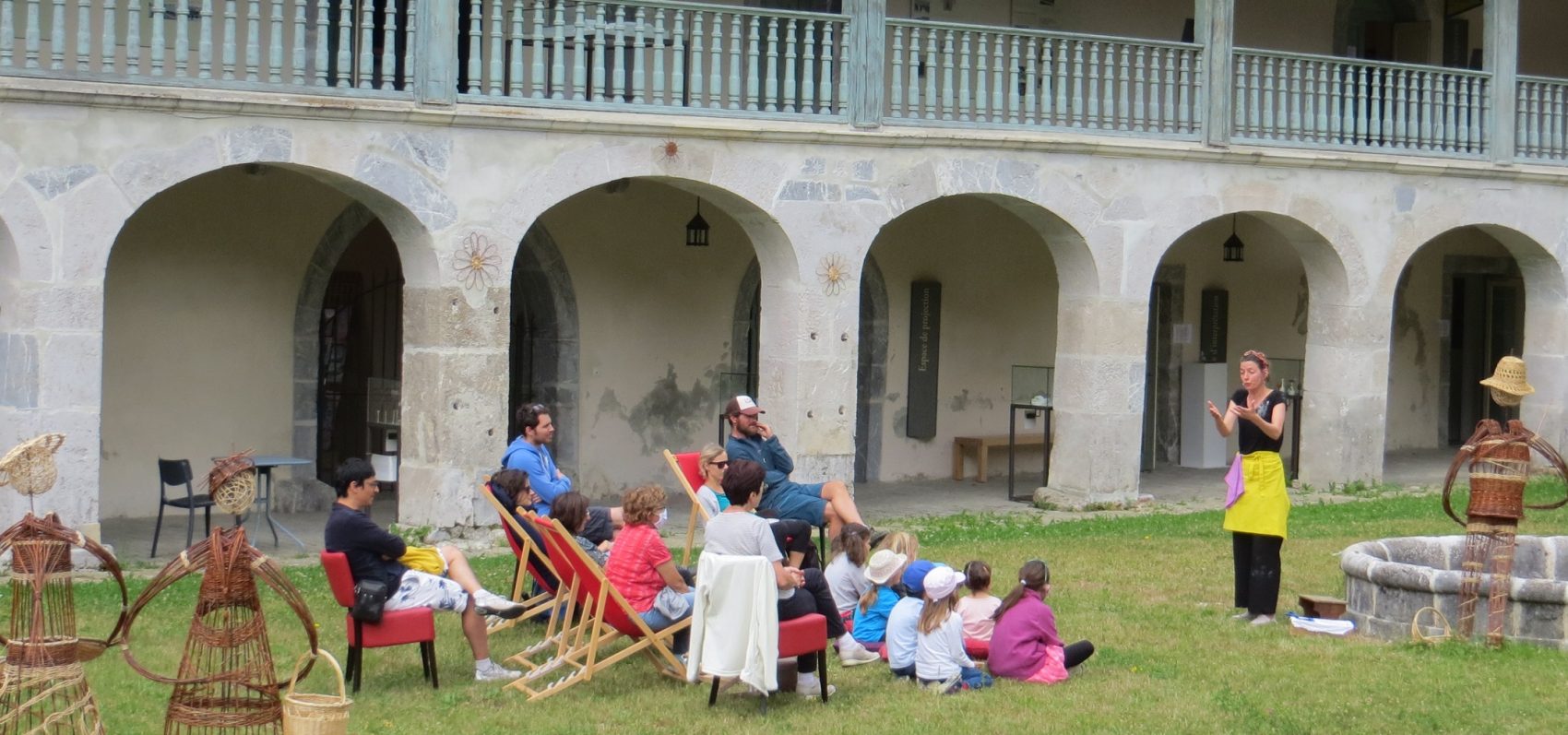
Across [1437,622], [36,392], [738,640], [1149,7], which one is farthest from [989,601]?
[1149,7]

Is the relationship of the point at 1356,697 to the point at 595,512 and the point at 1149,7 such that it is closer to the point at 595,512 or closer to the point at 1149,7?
the point at 595,512

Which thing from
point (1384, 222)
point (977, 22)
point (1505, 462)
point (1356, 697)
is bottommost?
point (1356, 697)

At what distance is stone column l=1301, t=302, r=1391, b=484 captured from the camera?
15648mm

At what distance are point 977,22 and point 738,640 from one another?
1019 centimetres

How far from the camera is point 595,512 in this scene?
9.66 meters

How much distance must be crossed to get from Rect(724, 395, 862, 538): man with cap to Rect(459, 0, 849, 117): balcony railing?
327 centimetres

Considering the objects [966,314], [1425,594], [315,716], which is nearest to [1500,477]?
[1425,594]

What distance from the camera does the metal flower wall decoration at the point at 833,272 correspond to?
13.5 metres

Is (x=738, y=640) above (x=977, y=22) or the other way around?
the other way around

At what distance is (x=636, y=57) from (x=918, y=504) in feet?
15.5

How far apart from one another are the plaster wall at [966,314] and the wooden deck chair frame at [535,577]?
7.58 m

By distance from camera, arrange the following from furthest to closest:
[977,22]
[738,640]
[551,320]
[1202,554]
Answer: [977,22]
[551,320]
[1202,554]
[738,640]

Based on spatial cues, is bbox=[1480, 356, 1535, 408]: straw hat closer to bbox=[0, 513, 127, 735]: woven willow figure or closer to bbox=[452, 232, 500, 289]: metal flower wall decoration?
bbox=[452, 232, 500, 289]: metal flower wall decoration

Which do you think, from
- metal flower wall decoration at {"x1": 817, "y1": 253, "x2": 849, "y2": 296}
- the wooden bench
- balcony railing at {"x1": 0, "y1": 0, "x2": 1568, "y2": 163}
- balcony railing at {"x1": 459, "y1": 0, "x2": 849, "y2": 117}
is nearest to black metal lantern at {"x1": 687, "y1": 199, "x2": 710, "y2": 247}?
balcony railing at {"x1": 0, "y1": 0, "x2": 1568, "y2": 163}
